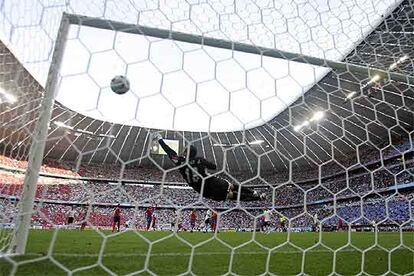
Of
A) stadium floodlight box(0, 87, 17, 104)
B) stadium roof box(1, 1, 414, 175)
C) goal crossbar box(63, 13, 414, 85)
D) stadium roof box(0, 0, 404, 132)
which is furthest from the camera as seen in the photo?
stadium floodlight box(0, 87, 17, 104)

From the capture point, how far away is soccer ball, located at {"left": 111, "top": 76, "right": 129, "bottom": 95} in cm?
153

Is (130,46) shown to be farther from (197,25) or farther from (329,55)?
(329,55)

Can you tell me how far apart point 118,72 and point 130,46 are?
0.47ft

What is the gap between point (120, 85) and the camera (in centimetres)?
162

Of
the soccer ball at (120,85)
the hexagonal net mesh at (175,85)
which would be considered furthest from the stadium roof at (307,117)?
the soccer ball at (120,85)

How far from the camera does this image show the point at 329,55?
7.19 ft

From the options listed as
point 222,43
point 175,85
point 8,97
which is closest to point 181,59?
point 175,85

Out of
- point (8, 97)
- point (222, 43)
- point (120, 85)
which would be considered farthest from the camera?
point (8, 97)

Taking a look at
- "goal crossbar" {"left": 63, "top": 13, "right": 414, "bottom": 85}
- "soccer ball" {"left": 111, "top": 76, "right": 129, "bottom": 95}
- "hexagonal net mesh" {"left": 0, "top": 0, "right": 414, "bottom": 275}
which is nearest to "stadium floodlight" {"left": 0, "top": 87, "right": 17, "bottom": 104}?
"hexagonal net mesh" {"left": 0, "top": 0, "right": 414, "bottom": 275}

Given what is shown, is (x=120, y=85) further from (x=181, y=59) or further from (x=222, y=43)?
(x=222, y=43)

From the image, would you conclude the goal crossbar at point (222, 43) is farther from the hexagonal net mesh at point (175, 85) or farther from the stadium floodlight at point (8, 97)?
the stadium floodlight at point (8, 97)

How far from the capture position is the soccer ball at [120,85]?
1525 mm

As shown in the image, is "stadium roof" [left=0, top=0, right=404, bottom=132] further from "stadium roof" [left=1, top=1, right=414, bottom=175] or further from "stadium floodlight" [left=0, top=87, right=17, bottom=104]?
"stadium floodlight" [left=0, top=87, right=17, bottom=104]

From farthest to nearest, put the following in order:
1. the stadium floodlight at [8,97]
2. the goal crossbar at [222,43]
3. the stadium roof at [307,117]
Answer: the stadium floodlight at [8,97] < the stadium roof at [307,117] < the goal crossbar at [222,43]
